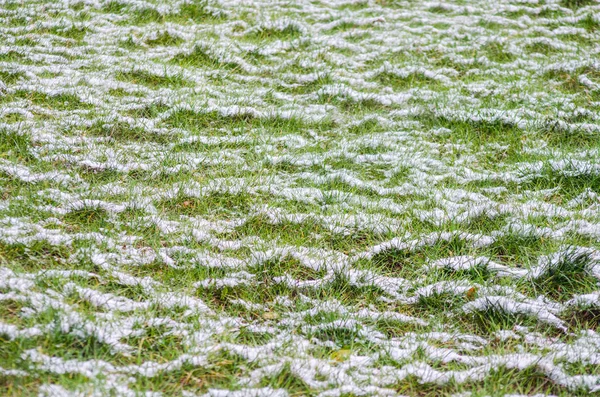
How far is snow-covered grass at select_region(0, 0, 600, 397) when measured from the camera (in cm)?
260

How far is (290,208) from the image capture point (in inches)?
151

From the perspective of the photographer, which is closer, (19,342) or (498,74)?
(19,342)

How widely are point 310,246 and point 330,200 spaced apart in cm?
58

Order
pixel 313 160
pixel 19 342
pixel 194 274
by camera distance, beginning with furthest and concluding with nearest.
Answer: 1. pixel 313 160
2. pixel 194 274
3. pixel 19 342

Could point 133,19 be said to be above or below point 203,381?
above

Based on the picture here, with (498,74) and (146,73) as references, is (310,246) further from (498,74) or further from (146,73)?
(498,74)

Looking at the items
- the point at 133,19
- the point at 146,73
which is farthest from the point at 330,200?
the point at 133,19

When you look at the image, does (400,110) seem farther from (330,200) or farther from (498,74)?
(330,200)

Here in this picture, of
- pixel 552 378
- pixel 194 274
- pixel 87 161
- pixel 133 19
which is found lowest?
pixel 552 378

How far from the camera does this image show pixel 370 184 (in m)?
4.21

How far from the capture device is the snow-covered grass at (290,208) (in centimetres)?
260

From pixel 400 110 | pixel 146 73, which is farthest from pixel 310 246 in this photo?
pixel 146 73

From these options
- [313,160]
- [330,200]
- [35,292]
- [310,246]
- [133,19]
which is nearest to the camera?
[35,292]

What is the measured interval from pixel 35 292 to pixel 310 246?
157 cm
